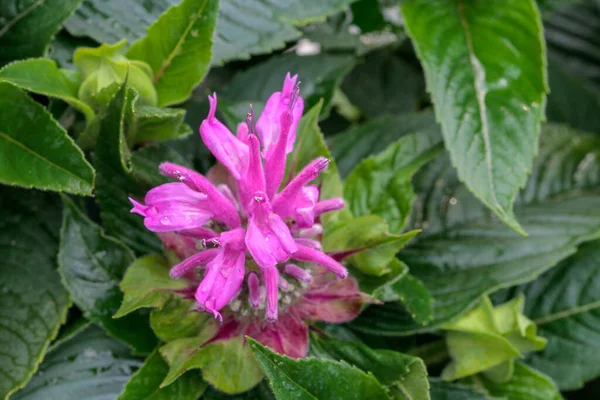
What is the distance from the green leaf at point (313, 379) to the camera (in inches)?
14.8

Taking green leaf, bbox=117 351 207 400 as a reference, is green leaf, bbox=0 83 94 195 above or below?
above

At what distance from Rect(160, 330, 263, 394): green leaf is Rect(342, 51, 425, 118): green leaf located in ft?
1.35

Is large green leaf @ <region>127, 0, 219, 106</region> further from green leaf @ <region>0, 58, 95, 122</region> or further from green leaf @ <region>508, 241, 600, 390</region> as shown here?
green leaf @ <region>508, 241, 600, 390</region>

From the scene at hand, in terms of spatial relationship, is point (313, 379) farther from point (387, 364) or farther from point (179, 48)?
point (179, 48)

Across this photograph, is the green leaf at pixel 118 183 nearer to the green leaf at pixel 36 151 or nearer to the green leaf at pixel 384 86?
the green leaf at pixel 36 151

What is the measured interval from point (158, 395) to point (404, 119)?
13.6 inches

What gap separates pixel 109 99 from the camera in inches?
17.2

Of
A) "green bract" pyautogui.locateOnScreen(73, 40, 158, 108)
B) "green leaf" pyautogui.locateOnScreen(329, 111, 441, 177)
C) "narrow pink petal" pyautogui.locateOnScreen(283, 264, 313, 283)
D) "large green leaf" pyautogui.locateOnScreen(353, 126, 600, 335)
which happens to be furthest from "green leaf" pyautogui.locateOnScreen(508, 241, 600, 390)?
"green bract" pyautogui.locateOnScreen(73, 40, 158, 108)

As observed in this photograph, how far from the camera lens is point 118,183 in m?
0.45

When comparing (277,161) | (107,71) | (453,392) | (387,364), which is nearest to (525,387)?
(453,392)

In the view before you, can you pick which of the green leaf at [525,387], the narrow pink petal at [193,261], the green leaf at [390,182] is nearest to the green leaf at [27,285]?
the narrow pink petal at [193,261]

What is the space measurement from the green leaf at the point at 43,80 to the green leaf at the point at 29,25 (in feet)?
0.16

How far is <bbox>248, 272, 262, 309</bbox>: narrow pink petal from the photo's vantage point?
0.42m

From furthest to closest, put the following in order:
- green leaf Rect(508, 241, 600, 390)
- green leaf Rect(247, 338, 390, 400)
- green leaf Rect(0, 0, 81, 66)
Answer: green leaf Rect(508, 241, 600, 390) → green leaf Rect(0, 0, 81, 66) → green leaf Rect(247, 338, 390, 400)
